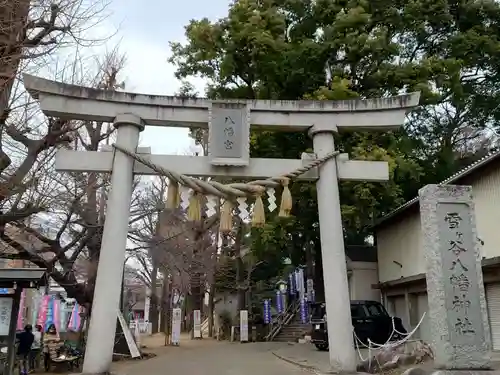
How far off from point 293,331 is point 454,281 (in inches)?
947

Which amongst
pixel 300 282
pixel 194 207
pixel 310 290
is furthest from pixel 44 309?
pixel 194 207

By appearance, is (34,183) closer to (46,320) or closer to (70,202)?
(70,202)

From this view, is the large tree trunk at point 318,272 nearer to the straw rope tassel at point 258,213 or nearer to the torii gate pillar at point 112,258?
the straw rope tassel at point 258,213

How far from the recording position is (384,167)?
12469mm

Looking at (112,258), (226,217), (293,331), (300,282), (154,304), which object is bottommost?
(293,331)

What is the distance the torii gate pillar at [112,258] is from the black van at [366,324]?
1028 centimetres

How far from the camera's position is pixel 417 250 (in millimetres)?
19906

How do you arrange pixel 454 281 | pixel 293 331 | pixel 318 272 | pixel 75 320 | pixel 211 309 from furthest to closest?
pixel 211 309 < pixel 293 331 < pixel 75 320 < pixel 318 272 < pixel 454 281

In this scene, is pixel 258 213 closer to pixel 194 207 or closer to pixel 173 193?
pixel 194 207

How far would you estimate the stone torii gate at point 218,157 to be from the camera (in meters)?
10.9

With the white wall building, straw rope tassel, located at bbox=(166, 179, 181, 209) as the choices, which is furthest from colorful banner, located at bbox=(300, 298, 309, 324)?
straw rope tassel, located at bbox=(166, 179, 181, 209)

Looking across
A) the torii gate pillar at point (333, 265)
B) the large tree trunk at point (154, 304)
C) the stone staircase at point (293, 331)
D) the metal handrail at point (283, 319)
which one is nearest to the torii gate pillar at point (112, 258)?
the torii gate pillar at point (333, 265)

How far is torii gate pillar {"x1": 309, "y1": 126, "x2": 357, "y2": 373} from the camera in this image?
11.0 meters

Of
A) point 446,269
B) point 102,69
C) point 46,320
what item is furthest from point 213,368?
point 46,320
